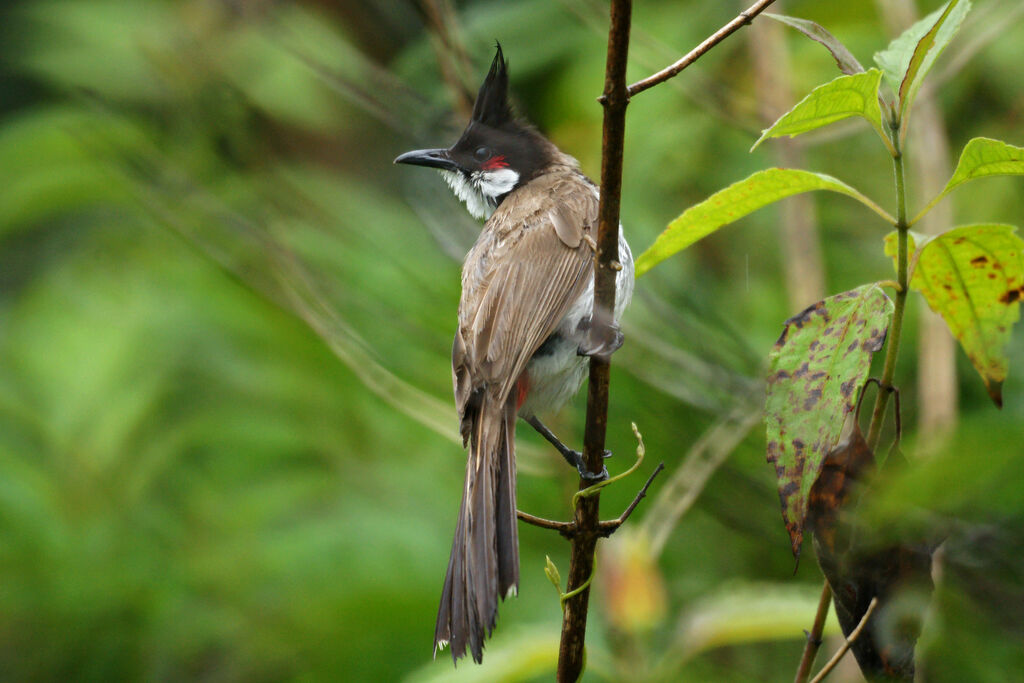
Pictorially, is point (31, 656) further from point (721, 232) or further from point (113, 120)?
point (721, 232)

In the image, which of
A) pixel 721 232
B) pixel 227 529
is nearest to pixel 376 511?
pixel 227 529

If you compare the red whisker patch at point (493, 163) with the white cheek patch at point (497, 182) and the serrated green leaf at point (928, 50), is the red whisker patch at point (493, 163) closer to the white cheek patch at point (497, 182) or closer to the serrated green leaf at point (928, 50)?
the white cheek patch at point (497, 182)

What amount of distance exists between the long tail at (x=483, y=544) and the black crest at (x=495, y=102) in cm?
93

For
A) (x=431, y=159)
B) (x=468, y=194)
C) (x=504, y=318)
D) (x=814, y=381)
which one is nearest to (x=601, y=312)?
(x=814, y=381)

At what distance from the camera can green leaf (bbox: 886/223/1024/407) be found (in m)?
1.13

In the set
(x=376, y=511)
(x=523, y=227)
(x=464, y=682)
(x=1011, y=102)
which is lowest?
(x=464, y=682)

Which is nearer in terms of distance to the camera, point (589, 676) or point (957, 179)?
point (957, 179)

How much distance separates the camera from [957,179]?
111cm

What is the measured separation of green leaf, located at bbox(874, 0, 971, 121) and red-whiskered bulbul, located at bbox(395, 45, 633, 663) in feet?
1.46

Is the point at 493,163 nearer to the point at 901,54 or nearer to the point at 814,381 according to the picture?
the point at 901,54

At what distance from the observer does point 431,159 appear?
251 cm

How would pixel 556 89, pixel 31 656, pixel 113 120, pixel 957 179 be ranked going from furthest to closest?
1. pixel 556 89
2. pixel 31 656
3. pixel 113 120
4. pixel 957 179

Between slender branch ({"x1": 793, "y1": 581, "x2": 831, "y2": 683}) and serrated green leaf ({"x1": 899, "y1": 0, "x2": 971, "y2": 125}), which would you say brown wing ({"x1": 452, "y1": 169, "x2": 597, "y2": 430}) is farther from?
serrated green leaf ({"x1": 899, "y1": 0, "x2": 971, "y2": 125})

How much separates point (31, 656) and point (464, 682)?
2.24 m
